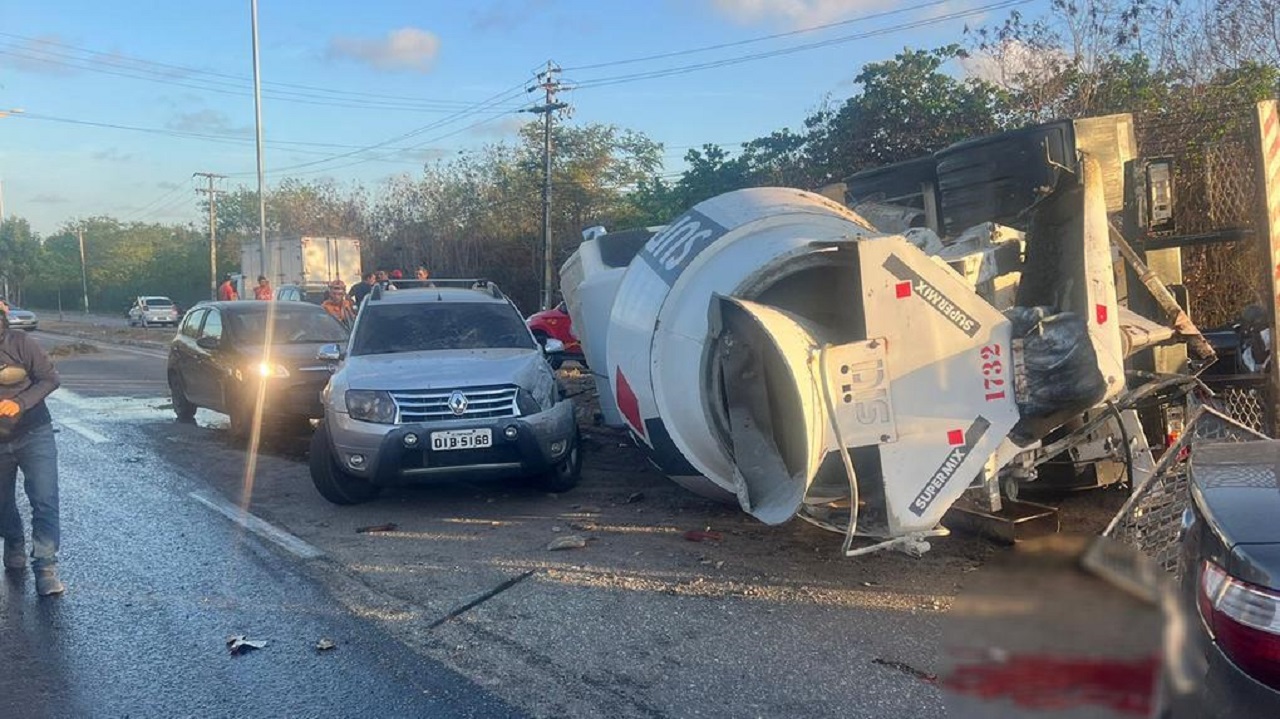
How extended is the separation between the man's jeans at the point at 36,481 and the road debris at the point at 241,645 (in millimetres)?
1775

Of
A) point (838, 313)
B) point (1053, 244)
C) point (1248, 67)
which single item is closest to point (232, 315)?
point (838, 313)

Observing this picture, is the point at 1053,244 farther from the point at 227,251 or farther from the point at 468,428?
the point at 227,251

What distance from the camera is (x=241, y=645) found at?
4863mm

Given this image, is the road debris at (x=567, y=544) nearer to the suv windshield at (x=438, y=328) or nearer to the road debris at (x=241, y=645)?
the road debris at (x=241, y=645)

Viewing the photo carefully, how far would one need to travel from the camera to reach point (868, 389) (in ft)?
16.1

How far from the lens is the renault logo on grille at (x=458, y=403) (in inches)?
295

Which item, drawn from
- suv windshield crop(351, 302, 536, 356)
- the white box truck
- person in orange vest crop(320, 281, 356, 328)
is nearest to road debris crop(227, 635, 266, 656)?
suv windshield crop(351, 302, 536, 356)

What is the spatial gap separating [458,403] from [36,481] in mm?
2739

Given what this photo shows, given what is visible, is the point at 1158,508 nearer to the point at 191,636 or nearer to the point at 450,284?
the point at 191,636

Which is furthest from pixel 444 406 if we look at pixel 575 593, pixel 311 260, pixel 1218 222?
pixel 311 260

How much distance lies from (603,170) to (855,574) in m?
30.2

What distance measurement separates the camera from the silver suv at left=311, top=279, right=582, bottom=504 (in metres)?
7.34

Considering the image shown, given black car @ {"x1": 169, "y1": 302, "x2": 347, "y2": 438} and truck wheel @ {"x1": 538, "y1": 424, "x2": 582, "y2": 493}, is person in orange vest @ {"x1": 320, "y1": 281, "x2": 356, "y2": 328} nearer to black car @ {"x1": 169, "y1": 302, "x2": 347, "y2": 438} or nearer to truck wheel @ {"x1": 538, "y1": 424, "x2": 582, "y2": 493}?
black car @ {"x1": 169, "y1": 302, "x2": 347, "y2": 438}

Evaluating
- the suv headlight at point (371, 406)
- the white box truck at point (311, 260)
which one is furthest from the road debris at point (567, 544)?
the white box truck at point (311, 260)
